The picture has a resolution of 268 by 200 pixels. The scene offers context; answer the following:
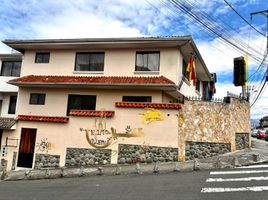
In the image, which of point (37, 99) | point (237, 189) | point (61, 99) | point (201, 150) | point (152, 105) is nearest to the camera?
point (237, 189)

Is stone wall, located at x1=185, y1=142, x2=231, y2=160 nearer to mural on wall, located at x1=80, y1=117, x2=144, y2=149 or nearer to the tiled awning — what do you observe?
mural on wall, located at x1=80, y1=117, x2=144, y2=149

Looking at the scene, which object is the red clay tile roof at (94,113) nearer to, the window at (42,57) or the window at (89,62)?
the window at (89,62)

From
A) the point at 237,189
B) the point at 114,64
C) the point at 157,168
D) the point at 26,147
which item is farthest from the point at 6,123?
the point at 237,189

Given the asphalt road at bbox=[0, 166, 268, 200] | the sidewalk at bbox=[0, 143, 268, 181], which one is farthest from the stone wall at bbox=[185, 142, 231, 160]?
the asphalt road at bbox=[0, 166, 268, 200]

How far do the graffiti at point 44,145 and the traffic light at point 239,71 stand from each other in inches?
450

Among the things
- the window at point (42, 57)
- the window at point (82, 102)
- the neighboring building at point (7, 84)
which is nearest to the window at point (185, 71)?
the window at point (82, 102)

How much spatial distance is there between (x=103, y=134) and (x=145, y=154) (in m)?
2.51

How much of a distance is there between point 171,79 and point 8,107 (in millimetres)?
13320

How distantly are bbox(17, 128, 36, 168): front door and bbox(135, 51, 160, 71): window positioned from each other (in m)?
7.66

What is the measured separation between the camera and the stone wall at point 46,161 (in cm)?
1597

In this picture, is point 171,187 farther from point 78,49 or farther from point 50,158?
point 78,49

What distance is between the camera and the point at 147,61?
59.5 feet

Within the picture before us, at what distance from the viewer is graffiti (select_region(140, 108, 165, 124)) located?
1447 centimetres

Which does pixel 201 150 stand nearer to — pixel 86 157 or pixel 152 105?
pixel 152 105
